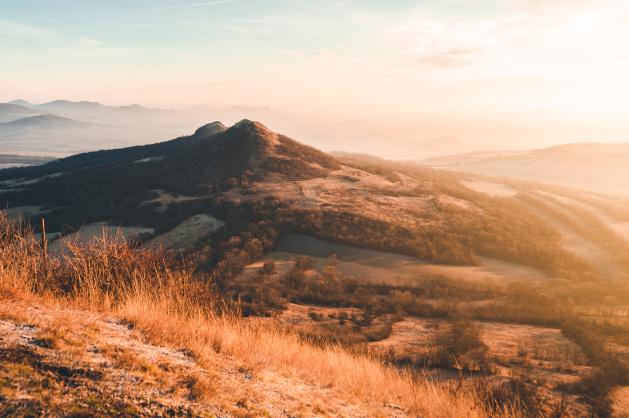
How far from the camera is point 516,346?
15188 mm

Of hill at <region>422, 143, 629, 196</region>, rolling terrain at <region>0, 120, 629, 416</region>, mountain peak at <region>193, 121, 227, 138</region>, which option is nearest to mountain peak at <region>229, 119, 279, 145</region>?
rolling terrain at <region>0, 120, 629, 416</region>

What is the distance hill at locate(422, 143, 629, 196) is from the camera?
12069cm

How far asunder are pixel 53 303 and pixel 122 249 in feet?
11.6

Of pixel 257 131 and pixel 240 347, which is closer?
pixel 240 347

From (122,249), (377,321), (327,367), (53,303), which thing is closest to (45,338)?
(53,303)

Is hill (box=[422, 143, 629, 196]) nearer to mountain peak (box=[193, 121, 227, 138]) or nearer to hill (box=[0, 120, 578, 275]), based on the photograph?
hill (box=[0, 120, 578, 275])

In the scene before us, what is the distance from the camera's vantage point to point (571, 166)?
14375cm

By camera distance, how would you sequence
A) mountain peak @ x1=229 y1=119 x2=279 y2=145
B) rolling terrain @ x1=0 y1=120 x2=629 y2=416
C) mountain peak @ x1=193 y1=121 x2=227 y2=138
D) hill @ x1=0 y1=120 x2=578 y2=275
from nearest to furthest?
rolling terrain @ x1=0 y1=120 x2=629 y2=416 < hill @ x1=0 y1=120 x2=578 y2=275 < mountain peak @ x1=229 y1=119 x2=279 y2=145 < mountain peak @ x1=193 y1=121 x2=227 y2=138

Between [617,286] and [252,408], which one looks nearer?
[252,408]

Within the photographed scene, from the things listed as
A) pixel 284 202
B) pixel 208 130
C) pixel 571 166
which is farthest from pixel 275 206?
pixel 571 166

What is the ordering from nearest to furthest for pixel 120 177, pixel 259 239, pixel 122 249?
1. pixel 122 249
2. pixel 259 239
3. pixel 120 177

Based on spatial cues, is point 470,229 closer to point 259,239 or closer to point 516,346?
point 259,239

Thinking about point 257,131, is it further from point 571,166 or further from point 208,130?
point 571,166

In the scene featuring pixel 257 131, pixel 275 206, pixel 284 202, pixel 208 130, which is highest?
pixel 208 130
